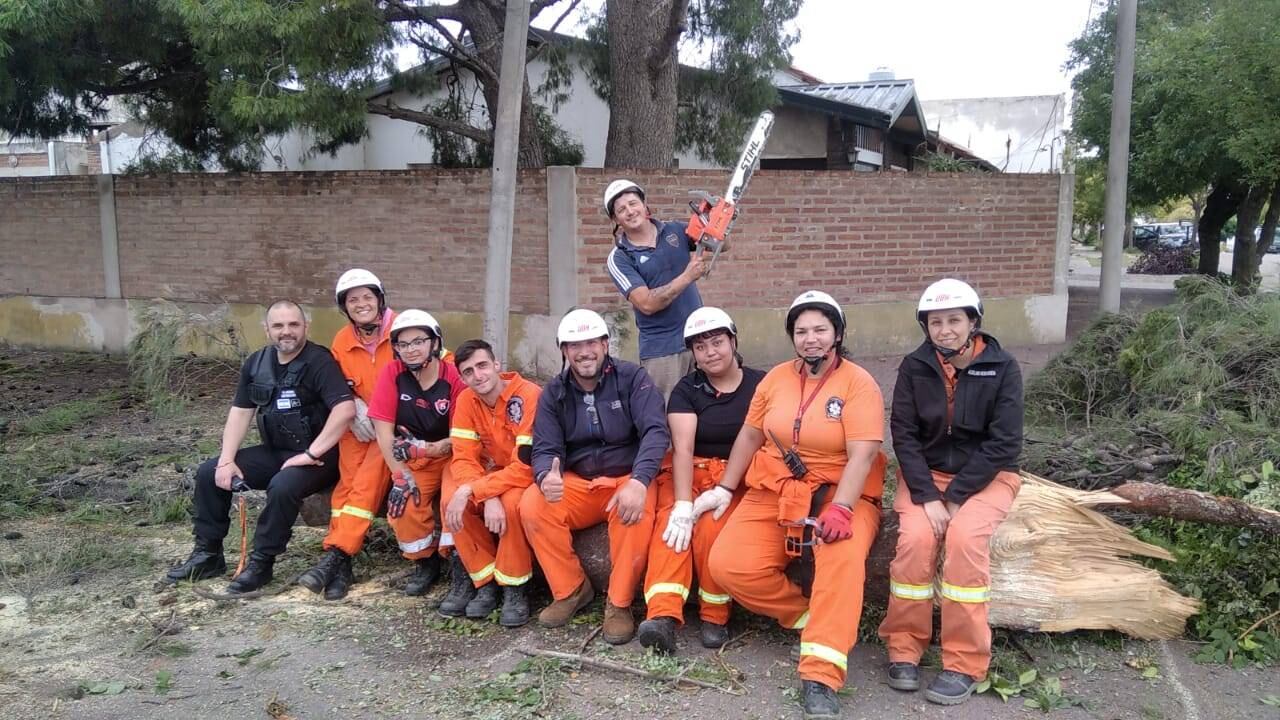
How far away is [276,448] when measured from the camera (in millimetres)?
5234

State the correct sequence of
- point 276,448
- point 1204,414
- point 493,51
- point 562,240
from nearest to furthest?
point 276,448
point 1204,414
point 562,240
point 493,51

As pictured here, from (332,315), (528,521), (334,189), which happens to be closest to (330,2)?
(334,189)

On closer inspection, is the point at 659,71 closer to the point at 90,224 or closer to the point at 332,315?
the point at 332,315

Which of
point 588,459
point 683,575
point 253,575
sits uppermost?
point 588,459

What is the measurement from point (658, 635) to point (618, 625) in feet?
0.72

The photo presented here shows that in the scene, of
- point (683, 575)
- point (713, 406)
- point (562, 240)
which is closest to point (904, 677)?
point (683, 575)

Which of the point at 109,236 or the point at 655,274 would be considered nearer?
the point at 655,274

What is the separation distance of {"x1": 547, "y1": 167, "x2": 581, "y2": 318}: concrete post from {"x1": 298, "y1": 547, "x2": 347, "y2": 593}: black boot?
4825mm

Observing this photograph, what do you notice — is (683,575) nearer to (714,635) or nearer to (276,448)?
(714,635)

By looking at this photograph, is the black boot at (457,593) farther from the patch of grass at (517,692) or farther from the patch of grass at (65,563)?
the patch of grass at (65,563)

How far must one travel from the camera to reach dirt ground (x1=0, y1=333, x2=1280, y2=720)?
3.77m

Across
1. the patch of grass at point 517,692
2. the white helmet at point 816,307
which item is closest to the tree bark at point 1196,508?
the white helmet at point 816,307

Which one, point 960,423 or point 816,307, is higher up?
point 816,307

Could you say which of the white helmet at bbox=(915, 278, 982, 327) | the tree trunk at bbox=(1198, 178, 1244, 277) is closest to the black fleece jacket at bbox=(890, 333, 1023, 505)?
the white helmet at bbox=(915, 278, 982, 327)
